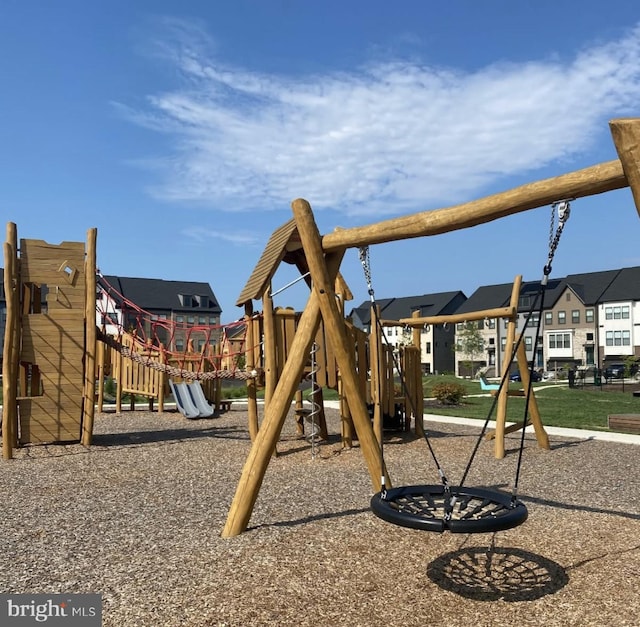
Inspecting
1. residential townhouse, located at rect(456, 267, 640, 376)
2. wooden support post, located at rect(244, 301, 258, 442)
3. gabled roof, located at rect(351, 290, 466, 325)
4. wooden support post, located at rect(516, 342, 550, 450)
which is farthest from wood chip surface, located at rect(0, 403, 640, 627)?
gabled roof, located at rect(351, 290, 466, 325)

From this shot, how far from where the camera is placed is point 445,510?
13.5 ft

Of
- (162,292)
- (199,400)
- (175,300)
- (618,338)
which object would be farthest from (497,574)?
(162,292)

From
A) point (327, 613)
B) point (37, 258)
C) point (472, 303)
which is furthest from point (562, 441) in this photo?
point (472, 303)

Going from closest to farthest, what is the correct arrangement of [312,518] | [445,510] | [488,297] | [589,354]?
[445,510]
[312,518]
[589,354]
[488,297]

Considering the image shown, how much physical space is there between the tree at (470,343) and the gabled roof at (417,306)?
22.3 feet

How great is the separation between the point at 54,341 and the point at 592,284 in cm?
5935

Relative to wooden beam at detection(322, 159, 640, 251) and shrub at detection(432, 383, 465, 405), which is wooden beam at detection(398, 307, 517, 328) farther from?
shrub at detection(432, 383, 465, 405)

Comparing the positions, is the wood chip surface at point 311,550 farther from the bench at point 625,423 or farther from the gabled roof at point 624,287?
the gabled roof at point 624,287

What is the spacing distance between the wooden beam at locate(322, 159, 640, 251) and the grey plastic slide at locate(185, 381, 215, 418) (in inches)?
460

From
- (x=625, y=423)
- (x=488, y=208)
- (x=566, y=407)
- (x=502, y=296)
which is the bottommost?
(x=566, y=407)

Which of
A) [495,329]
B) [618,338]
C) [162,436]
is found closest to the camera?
[162,436]

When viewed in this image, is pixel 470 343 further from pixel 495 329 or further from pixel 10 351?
pixel 10 351

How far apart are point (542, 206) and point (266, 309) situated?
5.85m

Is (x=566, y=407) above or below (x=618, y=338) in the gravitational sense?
below
